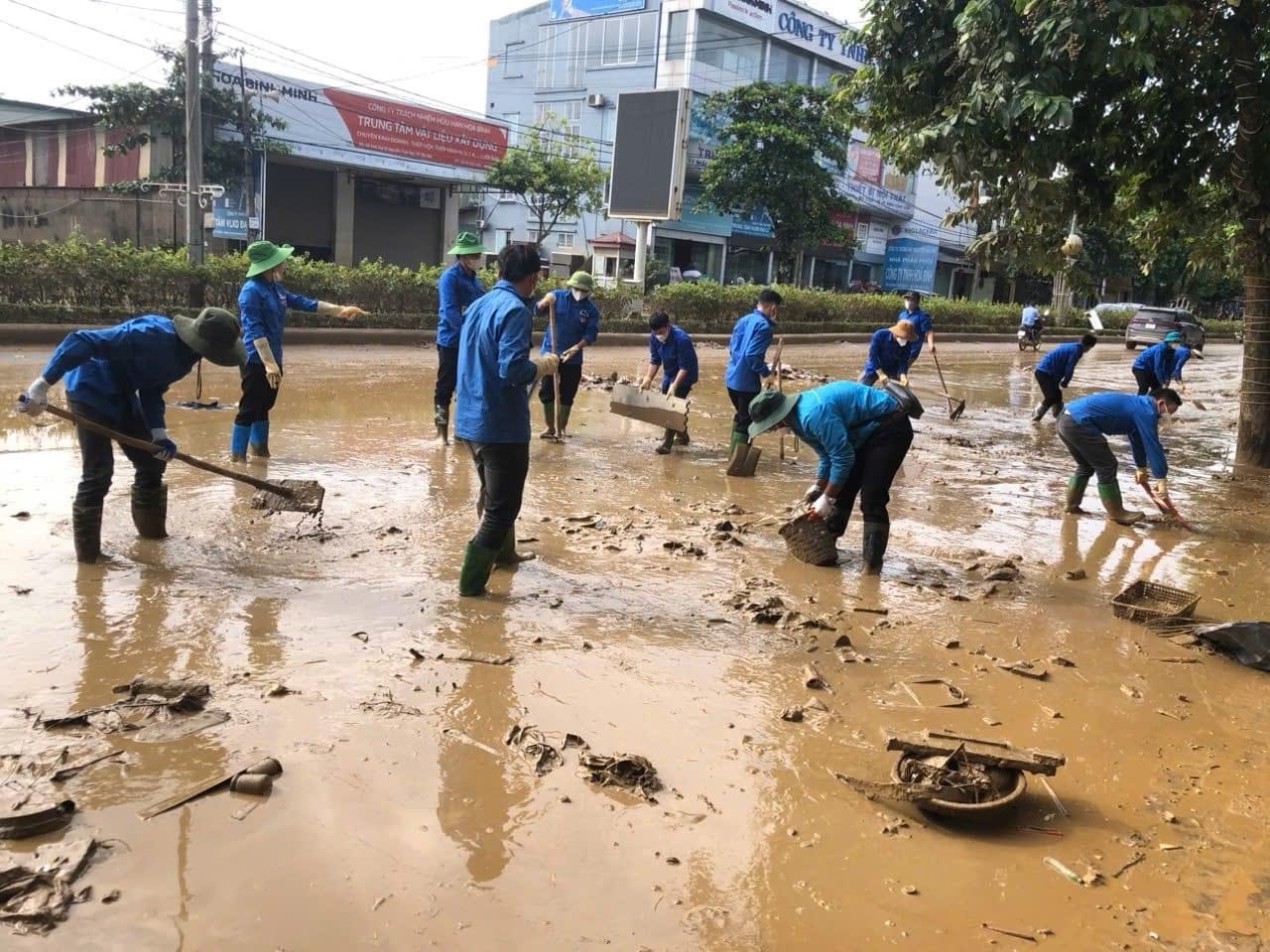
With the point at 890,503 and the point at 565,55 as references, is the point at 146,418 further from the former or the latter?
the point at 565,55

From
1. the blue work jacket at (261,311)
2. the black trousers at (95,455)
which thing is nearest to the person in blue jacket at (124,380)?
the black trousers at (95,455)

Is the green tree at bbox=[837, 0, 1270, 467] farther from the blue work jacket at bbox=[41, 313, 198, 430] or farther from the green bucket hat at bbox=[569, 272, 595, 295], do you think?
the blue work jacket at bbox=[41, 313, 198, 430]

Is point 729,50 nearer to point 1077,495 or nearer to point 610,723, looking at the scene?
point 1077,495

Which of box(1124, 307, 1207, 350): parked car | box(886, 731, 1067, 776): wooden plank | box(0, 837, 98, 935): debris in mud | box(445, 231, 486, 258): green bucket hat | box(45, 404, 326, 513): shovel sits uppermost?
box(1124, 307, 1207, 350): parked car

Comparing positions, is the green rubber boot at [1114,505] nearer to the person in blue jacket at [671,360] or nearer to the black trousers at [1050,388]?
the person in blue jacket at [671,360]

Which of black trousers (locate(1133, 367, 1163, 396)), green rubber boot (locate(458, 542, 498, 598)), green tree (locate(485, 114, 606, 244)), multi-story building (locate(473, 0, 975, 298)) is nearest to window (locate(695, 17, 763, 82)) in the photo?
multi-story building (locate(473, 0, 975, 298))

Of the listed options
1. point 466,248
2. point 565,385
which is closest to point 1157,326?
point 565,385

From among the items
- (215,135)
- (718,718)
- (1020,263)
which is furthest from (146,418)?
(215,135)

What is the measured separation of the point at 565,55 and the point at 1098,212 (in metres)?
35.1

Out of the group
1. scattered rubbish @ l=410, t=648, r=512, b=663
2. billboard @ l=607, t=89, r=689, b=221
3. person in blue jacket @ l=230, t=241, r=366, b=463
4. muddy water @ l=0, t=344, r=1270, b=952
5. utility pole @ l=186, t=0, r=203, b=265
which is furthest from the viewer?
billboard @ l=607, t=89, r=689, b=221

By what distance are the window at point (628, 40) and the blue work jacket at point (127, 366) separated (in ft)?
121

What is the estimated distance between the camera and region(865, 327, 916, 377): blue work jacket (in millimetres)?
9758

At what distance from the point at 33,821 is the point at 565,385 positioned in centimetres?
694

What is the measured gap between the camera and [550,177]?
30.8 m
